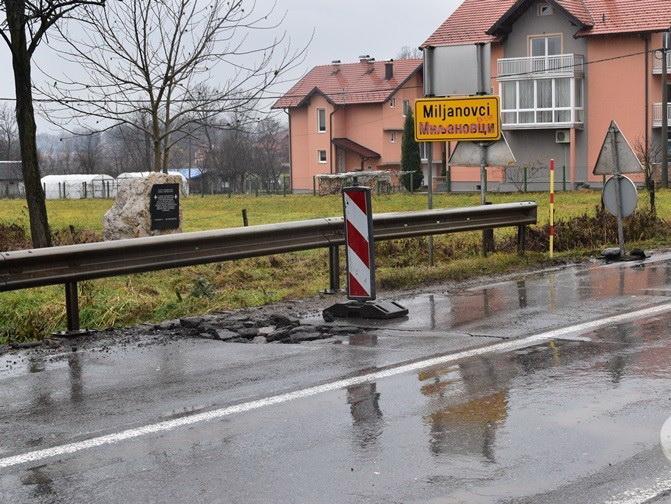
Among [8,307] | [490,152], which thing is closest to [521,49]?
[490,152]

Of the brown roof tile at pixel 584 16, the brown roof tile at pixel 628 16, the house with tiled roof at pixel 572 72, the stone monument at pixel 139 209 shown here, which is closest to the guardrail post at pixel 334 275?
the stone monument at pixel 139 209

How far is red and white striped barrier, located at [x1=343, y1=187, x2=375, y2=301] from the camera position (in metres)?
10.7

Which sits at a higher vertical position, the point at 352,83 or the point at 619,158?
the point at 352,83

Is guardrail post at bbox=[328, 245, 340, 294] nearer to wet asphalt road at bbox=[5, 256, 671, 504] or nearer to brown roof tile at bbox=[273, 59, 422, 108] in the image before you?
wet asphalt road at bbox=[5, 256, 671, 504]

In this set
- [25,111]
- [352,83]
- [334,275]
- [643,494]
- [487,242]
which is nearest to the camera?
[643,494]

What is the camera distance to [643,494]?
5.11 meters

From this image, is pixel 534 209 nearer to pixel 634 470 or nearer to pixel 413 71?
pixel 634 470

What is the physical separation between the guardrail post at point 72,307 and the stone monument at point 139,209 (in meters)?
13.3

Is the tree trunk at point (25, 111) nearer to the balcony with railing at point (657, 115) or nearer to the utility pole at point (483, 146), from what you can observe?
the utility pole at point (483, 146)

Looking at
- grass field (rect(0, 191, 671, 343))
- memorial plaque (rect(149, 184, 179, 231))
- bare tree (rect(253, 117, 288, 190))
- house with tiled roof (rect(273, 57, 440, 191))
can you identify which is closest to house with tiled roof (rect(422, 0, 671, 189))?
house with tiled roof (rect(273, 57, 440, 191))

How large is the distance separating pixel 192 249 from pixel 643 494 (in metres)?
7.17

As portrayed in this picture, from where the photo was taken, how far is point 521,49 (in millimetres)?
61594

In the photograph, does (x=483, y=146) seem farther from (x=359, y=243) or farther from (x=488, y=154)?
(x=359, y=243)

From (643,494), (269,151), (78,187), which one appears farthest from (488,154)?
(269,151)
